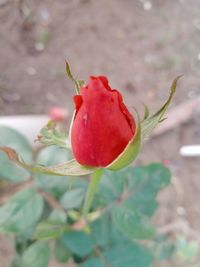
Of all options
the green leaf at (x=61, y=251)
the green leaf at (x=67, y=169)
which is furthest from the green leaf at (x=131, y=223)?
the green leaf at (x=67, y=169)

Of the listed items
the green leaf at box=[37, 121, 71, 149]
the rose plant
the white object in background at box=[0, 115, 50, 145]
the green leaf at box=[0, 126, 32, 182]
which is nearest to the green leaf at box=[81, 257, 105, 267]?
the rose plant

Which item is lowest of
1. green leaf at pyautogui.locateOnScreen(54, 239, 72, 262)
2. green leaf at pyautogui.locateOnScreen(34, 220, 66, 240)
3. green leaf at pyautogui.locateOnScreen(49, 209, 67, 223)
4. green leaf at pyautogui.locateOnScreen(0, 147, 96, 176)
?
green leaf at pyautogui.locateOnScreen(54, 239, 72, 262)

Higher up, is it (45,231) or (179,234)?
(45,231)

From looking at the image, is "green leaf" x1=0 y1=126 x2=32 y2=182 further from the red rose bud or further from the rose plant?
the red rose bud

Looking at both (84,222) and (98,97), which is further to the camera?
(84,222)

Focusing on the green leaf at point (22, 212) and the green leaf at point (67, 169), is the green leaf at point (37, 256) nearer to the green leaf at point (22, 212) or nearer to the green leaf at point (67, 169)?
the green leaf at point (22, 212)

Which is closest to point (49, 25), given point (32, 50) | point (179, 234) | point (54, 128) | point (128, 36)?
point (32, 50)

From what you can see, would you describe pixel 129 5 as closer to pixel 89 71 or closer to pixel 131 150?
pixel 89 71

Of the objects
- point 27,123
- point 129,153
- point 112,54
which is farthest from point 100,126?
point 112,54
